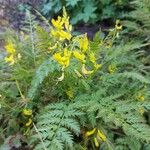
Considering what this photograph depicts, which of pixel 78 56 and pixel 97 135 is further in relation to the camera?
pixel 97 135

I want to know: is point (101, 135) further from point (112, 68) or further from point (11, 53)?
point (11, 53)

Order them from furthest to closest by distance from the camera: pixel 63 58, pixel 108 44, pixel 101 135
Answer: pixel 108 44, pixel 101 135, pixel 63 58

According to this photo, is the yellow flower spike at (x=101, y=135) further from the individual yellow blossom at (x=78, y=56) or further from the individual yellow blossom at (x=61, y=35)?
the individual yellow blossom at (x=61, y=35)

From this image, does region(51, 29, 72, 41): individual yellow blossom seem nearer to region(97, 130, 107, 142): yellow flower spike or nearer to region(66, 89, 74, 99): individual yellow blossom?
region(66, 89, 74, 99): individual yellow blossom

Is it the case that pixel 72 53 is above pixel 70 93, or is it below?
above

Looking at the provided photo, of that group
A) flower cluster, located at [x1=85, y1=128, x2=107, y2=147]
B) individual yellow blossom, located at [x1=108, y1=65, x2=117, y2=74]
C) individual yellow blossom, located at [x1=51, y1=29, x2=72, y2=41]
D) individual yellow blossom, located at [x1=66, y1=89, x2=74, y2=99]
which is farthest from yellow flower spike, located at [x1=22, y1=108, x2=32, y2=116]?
individual yellow blossom, located at [x1=108, y1=65, x2=117, y2=74]

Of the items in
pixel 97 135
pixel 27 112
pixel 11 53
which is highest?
pixel 11 53

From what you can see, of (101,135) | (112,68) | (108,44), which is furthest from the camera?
(108,44)

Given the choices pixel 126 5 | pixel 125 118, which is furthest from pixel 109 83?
pixel 126 5

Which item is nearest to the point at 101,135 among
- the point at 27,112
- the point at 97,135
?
the point at 97,135
